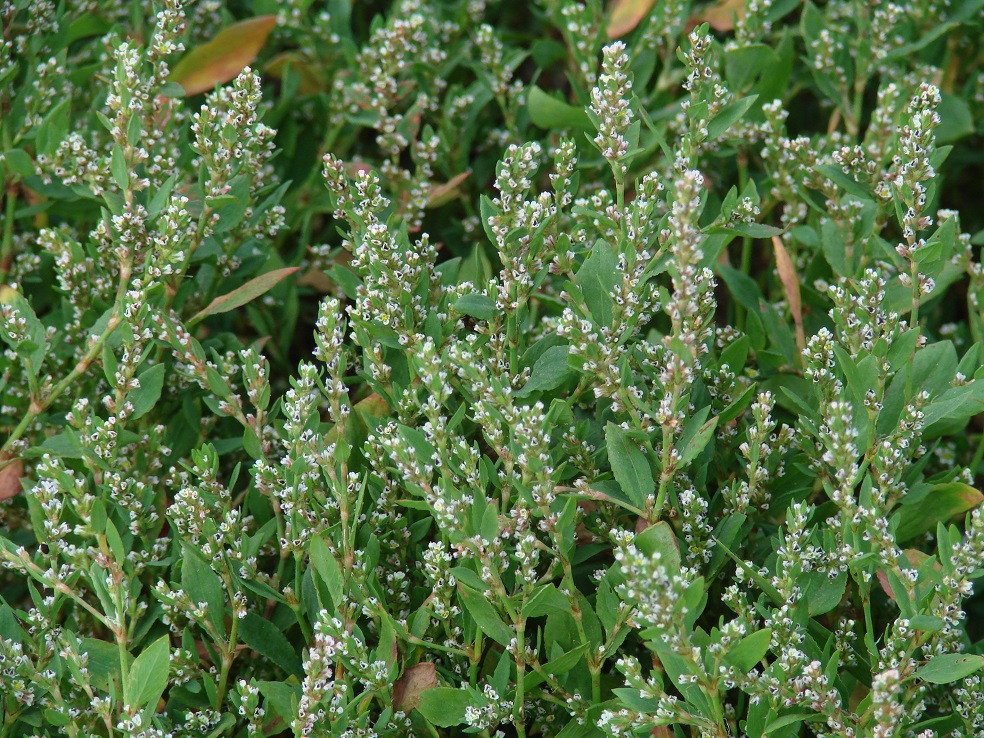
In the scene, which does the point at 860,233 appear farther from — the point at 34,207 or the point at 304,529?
the point at 34,207

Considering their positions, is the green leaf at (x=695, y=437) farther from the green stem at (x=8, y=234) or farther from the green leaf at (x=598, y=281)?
the green stem at (x=8, y=234)

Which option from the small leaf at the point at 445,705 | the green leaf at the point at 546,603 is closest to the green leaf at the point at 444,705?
the small leaf at the point at 445,705

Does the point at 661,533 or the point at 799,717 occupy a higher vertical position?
the point at 661,533

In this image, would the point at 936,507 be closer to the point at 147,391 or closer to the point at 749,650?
the point at 749,650

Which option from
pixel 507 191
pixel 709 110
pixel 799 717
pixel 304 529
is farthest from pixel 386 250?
pixel 799 717

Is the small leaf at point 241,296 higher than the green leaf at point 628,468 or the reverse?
higher

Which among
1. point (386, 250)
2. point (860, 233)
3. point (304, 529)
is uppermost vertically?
point (386, 250)

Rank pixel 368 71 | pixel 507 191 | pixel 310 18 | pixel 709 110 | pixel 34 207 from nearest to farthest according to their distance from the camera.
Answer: pixel 507 191 → pixel 709 110 → pixel 34 207 → pixel 368 71 → pixel 310 18
